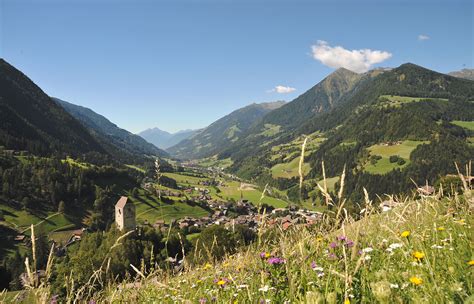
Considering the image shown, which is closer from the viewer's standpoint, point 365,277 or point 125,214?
point 365,277

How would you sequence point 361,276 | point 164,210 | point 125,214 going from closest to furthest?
point 361,276 → point 125,214 → point 164,210


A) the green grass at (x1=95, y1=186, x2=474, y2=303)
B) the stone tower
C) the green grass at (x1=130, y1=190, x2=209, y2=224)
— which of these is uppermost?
the green grass at (x1=95, y1=186, x2=474, y2=303)

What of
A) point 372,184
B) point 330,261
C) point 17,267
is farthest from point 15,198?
point 372,184

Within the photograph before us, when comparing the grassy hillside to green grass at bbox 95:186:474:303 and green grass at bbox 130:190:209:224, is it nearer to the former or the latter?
green grass at bbox 95:186:474:303

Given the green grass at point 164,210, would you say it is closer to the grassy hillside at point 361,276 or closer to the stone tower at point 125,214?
the stone tower at point 125,214

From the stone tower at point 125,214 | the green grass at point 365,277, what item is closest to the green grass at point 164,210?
the stone tower at point 125,214

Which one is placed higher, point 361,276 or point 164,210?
point 361,276

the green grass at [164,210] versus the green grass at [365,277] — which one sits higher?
the green grass at [365,277]

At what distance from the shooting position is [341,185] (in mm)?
2883

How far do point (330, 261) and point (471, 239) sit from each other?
1.63m

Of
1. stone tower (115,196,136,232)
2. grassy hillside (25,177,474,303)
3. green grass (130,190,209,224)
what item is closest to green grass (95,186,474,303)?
grassy hillside (25,177,474,303)

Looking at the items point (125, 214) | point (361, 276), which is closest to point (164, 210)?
point (125, 214)

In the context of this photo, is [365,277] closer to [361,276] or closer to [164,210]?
[361,276]

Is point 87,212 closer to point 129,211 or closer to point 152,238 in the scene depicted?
point 129,211
